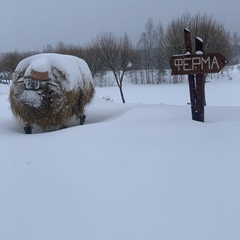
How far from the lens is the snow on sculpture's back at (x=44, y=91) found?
22.6ft

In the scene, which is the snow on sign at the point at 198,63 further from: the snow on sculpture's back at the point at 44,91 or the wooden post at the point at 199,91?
the snow on sculpture's back at the point at 44,91

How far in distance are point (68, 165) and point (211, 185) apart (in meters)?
1.72

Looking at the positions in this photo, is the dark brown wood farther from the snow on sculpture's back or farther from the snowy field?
the snow on sculpture's back

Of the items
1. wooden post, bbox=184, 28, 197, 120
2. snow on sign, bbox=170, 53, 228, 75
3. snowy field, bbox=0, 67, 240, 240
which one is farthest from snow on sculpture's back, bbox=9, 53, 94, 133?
wooden post, bbox=184, 28, 197, 120

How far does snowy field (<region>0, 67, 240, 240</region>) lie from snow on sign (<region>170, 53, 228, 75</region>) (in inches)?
43.1

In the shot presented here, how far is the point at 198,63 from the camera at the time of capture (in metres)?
5.74

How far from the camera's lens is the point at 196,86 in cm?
588

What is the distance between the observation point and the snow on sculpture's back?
6.89m

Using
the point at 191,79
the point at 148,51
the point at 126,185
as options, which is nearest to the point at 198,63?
the point at 191,79

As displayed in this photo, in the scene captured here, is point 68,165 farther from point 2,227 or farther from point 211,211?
point 211,211

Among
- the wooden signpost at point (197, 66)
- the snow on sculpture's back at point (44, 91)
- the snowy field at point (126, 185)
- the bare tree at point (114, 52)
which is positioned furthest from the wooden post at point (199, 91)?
the bare tree at point (114, 52)

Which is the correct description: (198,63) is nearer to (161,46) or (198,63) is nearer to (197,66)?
(197,66)

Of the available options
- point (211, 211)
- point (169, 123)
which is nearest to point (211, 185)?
point (211, 211)

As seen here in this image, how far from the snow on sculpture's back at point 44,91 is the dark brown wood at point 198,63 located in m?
2.55
